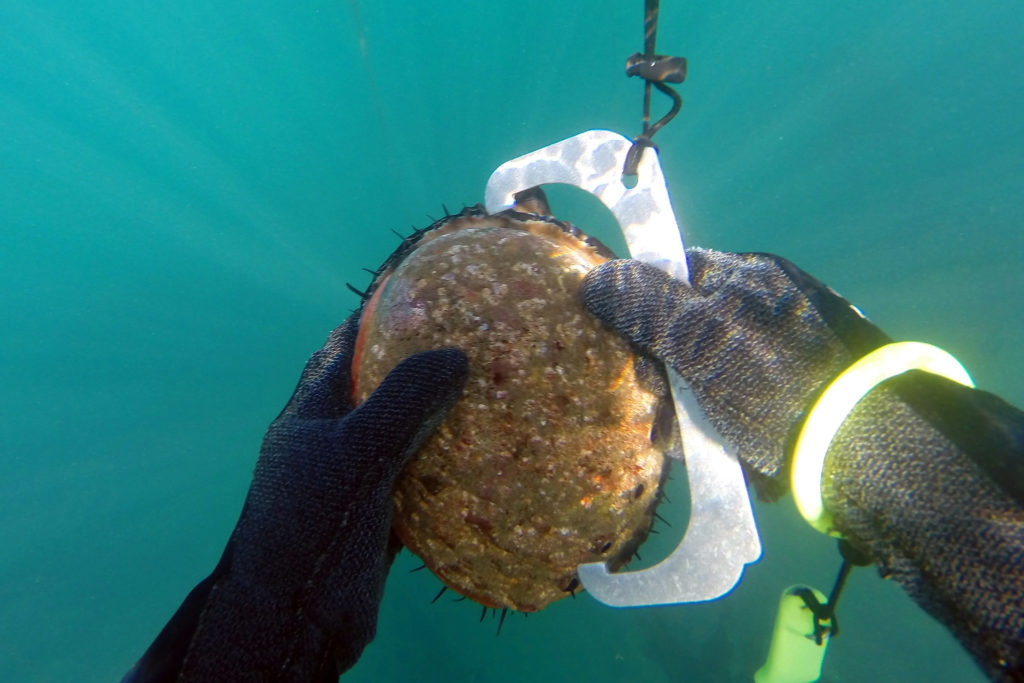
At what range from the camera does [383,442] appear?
4.11 ft

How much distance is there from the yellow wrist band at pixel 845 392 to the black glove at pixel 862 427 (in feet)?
0.13

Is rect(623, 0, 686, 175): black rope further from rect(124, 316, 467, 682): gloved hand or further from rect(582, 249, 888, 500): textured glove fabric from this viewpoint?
rect(124, 316, 467, 682): gloved hand

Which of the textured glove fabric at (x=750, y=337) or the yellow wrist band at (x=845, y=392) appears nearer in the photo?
the yellow wrist band at (x=845, y=392)

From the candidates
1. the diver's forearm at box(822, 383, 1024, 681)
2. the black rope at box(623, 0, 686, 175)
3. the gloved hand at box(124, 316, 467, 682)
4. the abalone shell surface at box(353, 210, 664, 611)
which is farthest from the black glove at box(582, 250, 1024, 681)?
the gloved hand at box(124, 316, 467, 682)

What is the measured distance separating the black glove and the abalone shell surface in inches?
8.0

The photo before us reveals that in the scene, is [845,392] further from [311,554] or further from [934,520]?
[311,554]

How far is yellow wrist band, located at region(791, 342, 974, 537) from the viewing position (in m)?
1.15

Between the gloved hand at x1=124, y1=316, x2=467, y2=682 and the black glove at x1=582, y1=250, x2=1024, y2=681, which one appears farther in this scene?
the gloved hand at x1=124, y1=316, x2=467, y2=682

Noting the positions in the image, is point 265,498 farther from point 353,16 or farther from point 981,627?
point 353,16

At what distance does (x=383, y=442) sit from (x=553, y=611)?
10792mm

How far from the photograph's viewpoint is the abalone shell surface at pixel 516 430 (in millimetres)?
1480

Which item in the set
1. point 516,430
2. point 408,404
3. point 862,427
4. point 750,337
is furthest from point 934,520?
point 408,404

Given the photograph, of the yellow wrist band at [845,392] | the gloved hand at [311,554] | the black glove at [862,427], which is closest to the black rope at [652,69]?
the black glove at [862,427]

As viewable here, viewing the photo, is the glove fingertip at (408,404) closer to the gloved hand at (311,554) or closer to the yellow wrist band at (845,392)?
the gloved hand at (311,554)
